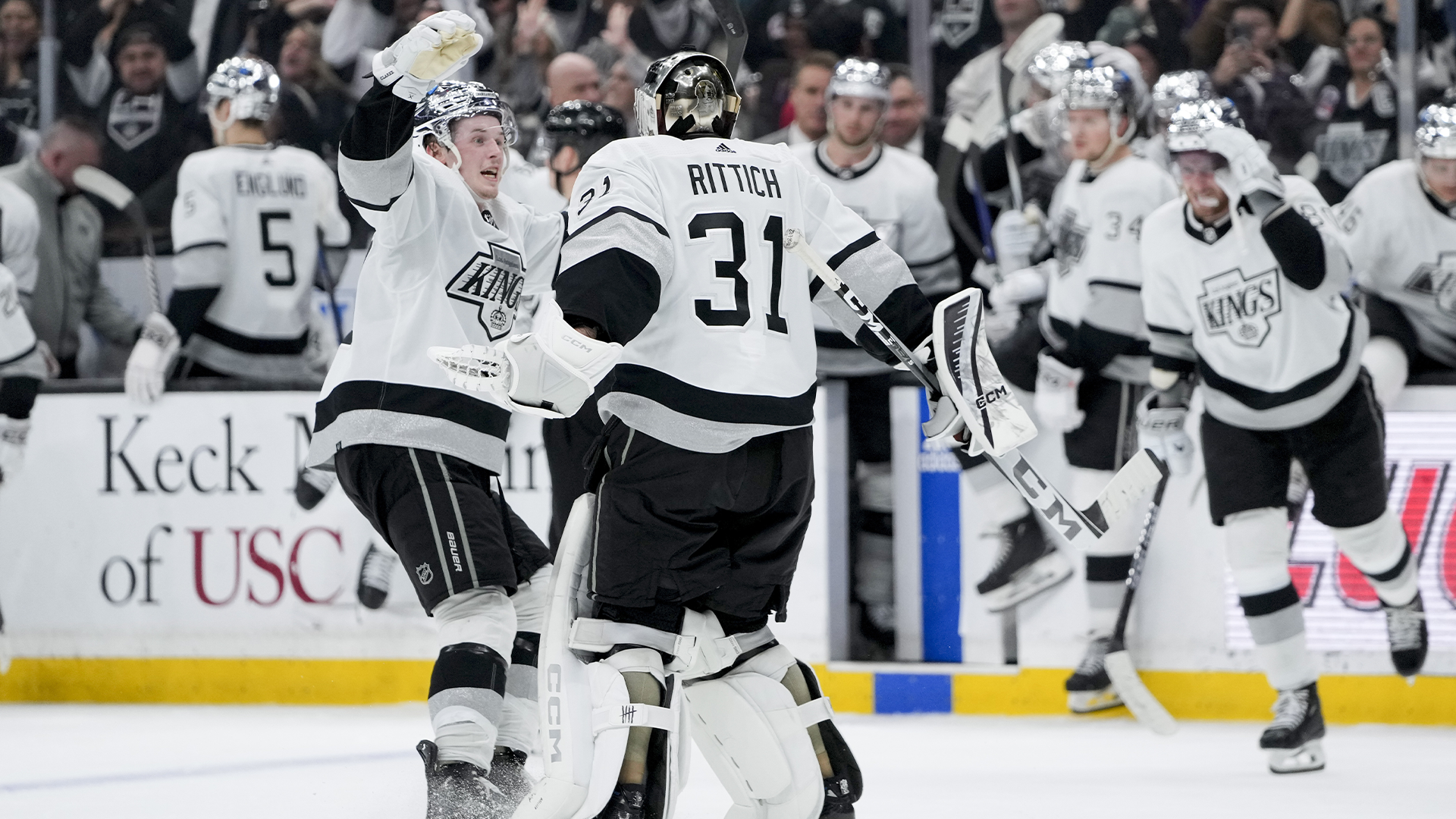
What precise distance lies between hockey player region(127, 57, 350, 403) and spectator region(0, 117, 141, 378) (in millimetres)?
564

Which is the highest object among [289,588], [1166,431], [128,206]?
[128,206]

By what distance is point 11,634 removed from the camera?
606 centimetres

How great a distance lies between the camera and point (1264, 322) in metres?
4.62

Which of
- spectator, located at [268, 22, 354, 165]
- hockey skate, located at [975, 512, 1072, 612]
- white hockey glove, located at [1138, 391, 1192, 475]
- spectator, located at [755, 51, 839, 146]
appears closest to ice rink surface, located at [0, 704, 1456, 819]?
hockey skate, located at [975, 512, 1072, 612]

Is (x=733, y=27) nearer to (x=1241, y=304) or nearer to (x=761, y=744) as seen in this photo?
(x=761, y=744)

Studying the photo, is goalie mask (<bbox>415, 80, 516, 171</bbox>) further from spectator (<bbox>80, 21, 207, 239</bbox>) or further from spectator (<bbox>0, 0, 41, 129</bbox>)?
spectator (<bbox>0, 0, 41, 129</bbox>)

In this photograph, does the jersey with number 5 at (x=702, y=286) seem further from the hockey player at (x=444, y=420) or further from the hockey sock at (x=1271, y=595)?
the hockey sock at (x=1271, y=595)

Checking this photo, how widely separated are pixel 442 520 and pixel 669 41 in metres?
3.80

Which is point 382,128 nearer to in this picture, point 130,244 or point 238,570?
point 238,570

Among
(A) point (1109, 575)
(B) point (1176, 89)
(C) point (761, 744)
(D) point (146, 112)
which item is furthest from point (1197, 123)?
(D) point (146, 112)

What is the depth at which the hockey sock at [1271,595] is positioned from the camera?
14.8 feet

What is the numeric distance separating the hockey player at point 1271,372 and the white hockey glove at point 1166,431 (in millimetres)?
128

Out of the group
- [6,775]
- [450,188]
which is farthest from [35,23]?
[450,188]

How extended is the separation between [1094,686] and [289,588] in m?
2.53
